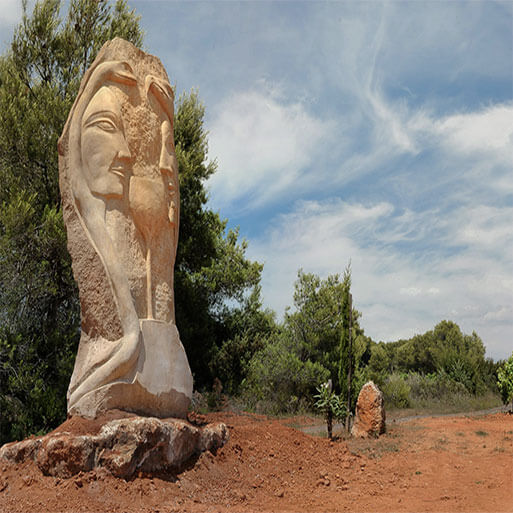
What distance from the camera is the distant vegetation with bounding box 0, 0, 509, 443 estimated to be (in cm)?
1017

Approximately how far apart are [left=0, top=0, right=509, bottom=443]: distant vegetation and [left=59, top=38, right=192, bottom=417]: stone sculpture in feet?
13.7

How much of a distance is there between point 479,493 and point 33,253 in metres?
9.01

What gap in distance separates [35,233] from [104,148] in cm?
497

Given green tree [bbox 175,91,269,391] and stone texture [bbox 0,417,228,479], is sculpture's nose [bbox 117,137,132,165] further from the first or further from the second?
green tree [bbox 175,91,269,391]

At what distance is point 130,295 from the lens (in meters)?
6.07

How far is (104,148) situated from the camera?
6312 mm

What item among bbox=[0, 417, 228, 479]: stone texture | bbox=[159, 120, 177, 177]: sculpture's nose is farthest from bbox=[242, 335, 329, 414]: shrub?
bbox=[0, 417, 228, 479]: stone texture

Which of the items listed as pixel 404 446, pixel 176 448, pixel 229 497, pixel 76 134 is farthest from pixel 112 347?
pixel 404 446

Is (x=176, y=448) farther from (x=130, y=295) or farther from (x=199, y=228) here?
(x=199, y=228)

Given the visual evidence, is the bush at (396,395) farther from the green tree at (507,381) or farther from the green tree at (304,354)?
the green tree at (507,381)

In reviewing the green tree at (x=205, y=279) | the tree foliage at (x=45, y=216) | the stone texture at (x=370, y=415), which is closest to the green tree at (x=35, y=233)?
the tree foliage at (x=45, y=216)

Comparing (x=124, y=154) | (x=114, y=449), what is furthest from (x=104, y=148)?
(x=114, y=449)

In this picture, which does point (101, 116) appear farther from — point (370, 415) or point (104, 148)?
point (370, 415)

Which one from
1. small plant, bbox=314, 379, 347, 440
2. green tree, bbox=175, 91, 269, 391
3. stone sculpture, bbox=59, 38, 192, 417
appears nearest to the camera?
stone sculpture, bbox=59, 38, 192, 417
